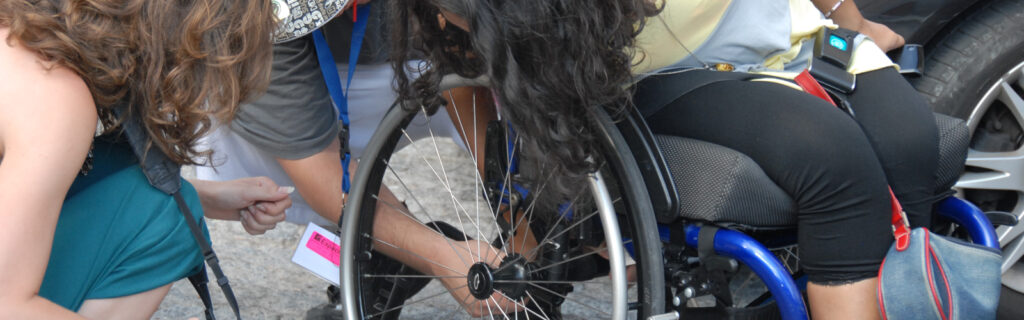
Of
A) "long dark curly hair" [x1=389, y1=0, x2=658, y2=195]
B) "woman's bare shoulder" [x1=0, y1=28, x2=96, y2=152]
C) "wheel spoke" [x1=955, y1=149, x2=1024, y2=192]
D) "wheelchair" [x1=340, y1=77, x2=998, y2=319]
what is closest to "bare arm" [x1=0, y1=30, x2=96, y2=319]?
"woman's bare shoulder" [x1=0, y1=28, x2=96, y2=152]

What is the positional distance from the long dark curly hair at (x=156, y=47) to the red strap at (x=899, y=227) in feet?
3.43

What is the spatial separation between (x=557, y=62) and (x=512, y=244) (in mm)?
481

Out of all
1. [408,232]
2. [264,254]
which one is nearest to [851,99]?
[408,232]

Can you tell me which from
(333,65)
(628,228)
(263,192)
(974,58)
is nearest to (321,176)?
(263,192)

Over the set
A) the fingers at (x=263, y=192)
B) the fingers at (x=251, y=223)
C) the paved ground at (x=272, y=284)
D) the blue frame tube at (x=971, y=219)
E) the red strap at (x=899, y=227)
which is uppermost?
the red strap at (x=899, y=227)

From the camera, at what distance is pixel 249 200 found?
6.86 ft

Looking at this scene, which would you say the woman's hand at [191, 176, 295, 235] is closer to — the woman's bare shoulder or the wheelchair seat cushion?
the woman's bare shoulder

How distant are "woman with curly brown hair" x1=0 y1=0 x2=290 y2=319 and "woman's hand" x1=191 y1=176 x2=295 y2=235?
409 millimetres

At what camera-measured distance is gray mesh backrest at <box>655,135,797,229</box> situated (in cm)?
156

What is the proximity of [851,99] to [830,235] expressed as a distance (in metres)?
0.39

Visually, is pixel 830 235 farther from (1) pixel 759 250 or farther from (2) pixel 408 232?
(2) pixel 408 232

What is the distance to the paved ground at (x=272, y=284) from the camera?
2.76 m

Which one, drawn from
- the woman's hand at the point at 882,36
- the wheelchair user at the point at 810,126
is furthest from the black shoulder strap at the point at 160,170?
the woman's hand at the point at 882,36

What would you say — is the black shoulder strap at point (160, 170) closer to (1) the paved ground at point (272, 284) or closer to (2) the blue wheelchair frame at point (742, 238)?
(2) the blue wheelchair frame at point (742, 238)
